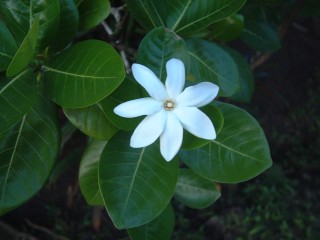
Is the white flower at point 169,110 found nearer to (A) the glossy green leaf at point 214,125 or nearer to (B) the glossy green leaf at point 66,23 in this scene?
(A) the glossy green leaf at point 214,125

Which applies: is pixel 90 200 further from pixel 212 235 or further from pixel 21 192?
pixel 212 235

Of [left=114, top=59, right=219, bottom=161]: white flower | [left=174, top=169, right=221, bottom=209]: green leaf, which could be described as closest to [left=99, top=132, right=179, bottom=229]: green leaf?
[left=114, top=59, right=219, bottom=161]: white flower

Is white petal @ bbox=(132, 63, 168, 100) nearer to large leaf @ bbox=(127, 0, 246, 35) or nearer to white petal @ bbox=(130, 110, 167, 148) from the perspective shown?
white petal @ bbox=(130, 110, 167, 148)

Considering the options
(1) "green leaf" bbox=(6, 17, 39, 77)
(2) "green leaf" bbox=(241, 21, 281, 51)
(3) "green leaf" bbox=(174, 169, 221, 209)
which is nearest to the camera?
(1) "green leaf" bbox=(6, 17, 39, 77)

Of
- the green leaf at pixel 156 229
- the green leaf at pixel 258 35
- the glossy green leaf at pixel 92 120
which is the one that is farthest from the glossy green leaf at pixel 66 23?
the green leaf at pixel 258 35

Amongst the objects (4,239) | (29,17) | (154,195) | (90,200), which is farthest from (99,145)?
(4,239)

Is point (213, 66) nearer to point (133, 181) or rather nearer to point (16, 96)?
point (133, 181)
